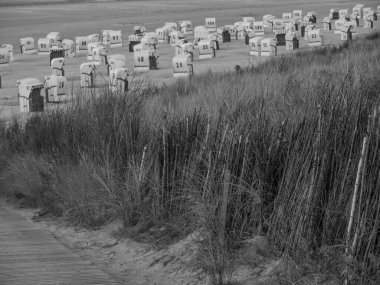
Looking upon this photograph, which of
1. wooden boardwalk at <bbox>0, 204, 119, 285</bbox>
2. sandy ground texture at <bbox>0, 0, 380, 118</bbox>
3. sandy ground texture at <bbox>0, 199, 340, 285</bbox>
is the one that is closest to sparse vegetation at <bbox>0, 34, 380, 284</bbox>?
sandy ground texture at <bbox>0, 199, 340, 285</bbox>

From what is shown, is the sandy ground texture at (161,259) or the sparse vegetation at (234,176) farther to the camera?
the sandy ground texture at (161,259)

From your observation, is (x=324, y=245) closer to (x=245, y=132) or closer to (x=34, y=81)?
(x=245, y=132)

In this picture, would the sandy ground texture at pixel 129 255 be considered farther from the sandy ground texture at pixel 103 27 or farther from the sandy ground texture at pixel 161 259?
the sandy ground texture at pixel 103 27

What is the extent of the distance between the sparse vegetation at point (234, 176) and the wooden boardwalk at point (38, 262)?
2.16ft

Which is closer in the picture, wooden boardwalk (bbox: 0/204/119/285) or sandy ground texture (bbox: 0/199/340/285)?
sandy ground texture (bbox: 0/199/340/285)

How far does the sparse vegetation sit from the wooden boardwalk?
659mm

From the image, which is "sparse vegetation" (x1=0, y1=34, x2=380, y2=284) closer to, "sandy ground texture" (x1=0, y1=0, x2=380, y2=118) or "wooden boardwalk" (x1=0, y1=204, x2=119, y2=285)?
"wooden boardwalk" (x1=0, y1=204, x2=119, y2=285)

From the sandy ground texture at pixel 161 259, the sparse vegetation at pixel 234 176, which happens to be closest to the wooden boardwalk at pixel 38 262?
the sandy ground texture at pixel 161 259

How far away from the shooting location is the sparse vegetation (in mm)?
6102

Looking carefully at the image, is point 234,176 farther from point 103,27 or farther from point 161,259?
point 103,27

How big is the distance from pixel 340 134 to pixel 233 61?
25.7m

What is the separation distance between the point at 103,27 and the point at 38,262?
5339 cm

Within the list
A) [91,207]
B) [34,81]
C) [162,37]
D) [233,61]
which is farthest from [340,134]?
[162,37]

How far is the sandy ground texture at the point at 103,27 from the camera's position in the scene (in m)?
28.8
